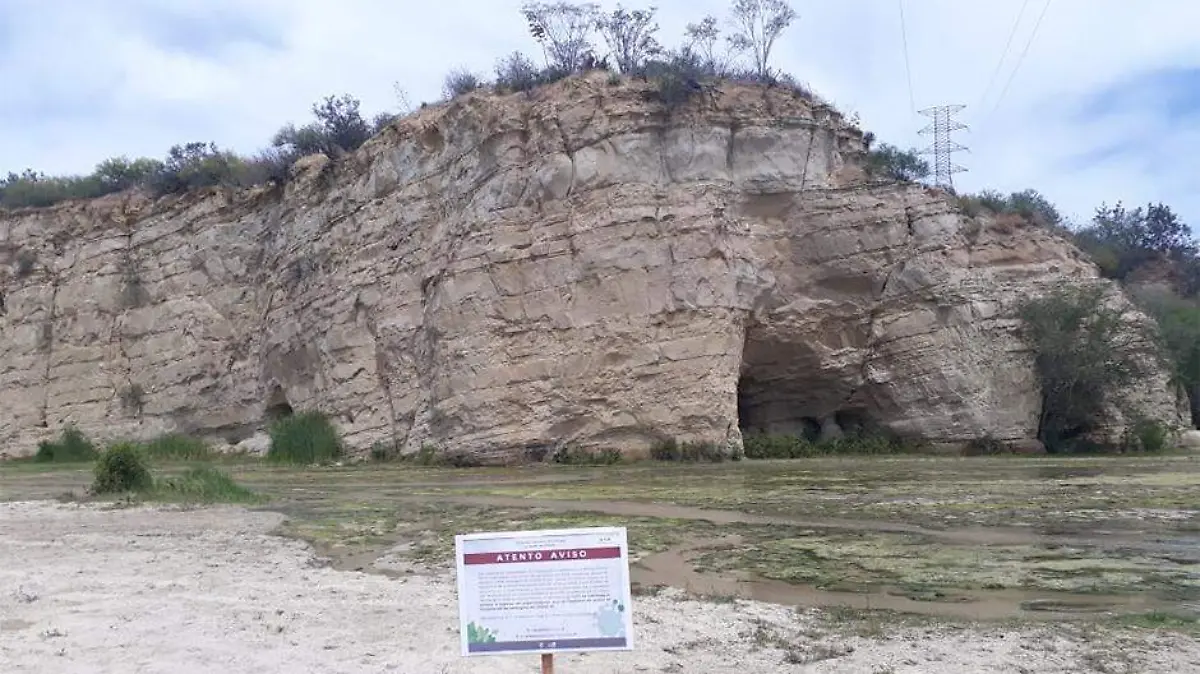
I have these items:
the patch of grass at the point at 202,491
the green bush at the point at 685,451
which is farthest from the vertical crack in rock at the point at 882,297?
the patch of grass at the point at 202,491

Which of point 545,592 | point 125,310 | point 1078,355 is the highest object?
point 125,310

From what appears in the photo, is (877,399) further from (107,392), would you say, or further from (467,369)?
(107,392)

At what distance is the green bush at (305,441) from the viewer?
3269 cm

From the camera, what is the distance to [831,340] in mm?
32719

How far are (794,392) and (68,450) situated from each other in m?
27.0

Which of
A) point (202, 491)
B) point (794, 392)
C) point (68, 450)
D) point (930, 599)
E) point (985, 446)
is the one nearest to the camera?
point (930, 599)

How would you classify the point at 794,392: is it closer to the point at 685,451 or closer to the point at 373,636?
the point at 685,451

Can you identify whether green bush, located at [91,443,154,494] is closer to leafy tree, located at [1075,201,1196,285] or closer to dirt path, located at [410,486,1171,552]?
dirt path, located at [410,486,1171,552]

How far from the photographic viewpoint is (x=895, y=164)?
36.0 m

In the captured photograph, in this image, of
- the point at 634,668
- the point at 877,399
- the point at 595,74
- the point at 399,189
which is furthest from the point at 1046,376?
the point at 634,668

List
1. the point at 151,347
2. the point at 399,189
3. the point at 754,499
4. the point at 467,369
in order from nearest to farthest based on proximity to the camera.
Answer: the point at 754,499, the point at 467,369, the point at 399,189, the point at 151,347

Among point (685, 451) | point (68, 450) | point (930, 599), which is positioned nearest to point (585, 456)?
point (685, 451)

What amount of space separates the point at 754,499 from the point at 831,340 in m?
16.0

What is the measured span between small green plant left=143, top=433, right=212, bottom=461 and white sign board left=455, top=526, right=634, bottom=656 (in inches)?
1297
